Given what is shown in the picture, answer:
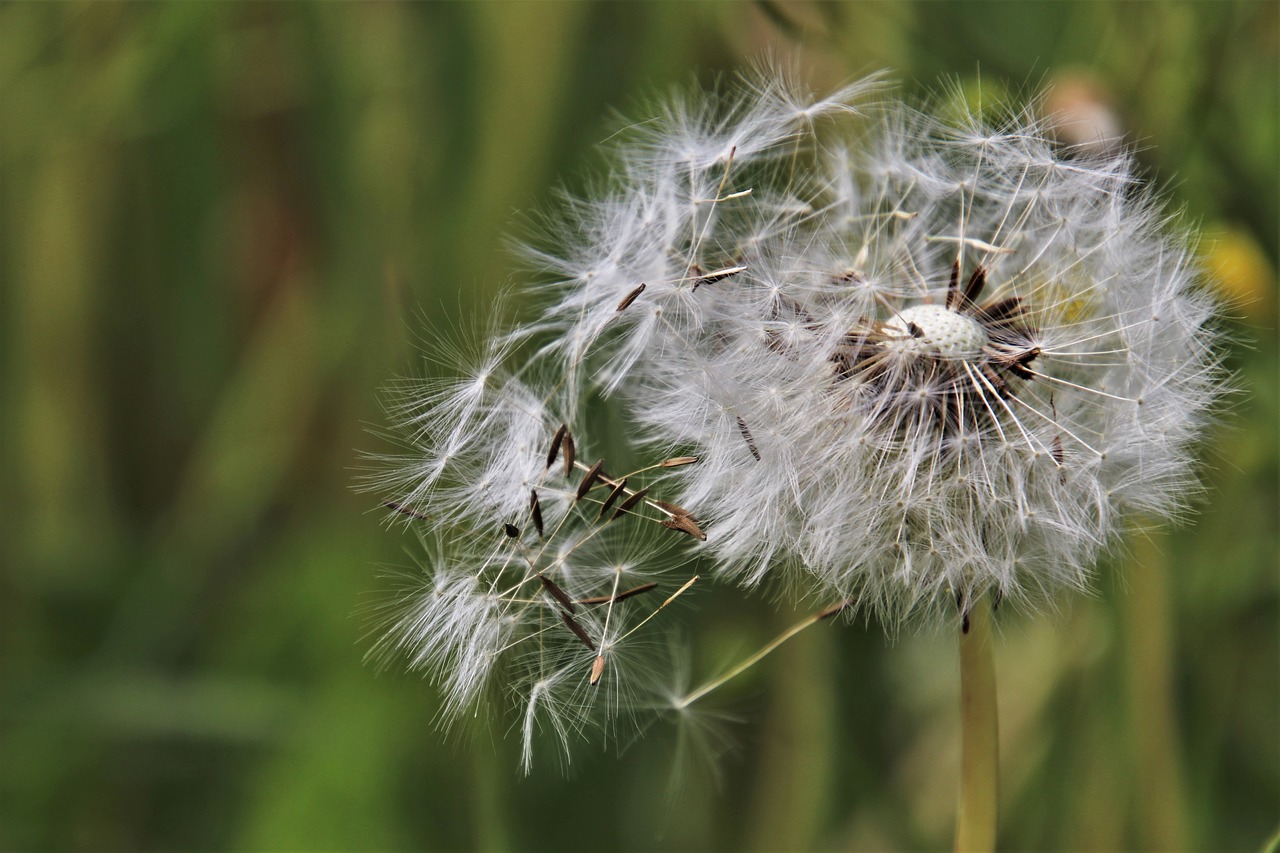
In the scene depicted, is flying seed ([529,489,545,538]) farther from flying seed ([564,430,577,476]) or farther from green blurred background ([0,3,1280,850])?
green blurred background ([0,3,1280,850])

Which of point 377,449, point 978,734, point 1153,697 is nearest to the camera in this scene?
point 978,734

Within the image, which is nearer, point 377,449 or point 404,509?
point 404,509

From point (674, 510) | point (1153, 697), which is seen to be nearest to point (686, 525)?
point (674, 510)

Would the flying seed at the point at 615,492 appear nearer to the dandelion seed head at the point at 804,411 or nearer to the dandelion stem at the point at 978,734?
the dandelion seed head at the point at 804,411

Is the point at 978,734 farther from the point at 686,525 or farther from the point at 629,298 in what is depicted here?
Result: the point at 629,298

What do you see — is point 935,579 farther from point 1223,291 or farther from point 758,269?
point 1223,291
